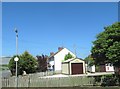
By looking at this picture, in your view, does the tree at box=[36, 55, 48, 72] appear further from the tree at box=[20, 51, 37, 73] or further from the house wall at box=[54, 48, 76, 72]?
the tree at box=[20, 51, 37, 73]

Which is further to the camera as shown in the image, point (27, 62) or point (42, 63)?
point (42, 63)

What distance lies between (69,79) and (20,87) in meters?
4.91

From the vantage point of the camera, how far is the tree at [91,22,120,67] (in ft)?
85.0

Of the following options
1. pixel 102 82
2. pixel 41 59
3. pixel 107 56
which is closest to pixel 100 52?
pixel 107 56

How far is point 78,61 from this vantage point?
58.5 m

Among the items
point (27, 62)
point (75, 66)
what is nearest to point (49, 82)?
point (27, 62)

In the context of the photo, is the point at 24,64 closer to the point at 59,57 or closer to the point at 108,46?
the point at 108,46

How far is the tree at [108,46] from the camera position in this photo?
25922 mm

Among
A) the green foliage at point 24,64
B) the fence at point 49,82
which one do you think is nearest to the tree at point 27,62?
the green foliage at point 24,64

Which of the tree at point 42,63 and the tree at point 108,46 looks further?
the tree at point 42,63

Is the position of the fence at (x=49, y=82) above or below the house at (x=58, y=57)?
below

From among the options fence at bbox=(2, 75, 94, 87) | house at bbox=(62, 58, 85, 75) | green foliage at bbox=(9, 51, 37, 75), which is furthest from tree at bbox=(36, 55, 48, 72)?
fence at bbox=(2, 75, 94, 87)

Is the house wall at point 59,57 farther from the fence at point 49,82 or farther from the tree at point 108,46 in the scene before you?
the tree at point 108,46

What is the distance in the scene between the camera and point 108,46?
26969 millimetres
